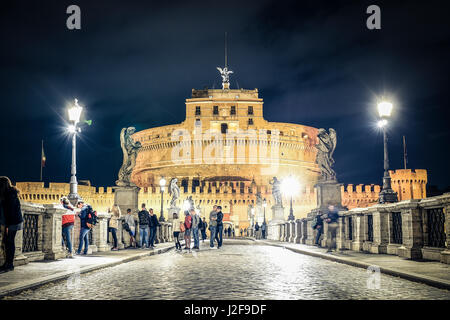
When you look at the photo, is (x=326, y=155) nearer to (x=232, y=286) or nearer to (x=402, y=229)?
(x=402, y=229)

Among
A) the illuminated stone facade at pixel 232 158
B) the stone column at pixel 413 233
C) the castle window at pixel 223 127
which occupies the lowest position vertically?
the stone column at pixel 413 233

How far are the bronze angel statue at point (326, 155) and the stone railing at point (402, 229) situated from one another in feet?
8.43

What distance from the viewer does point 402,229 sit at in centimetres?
1155

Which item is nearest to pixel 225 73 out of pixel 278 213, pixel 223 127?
Result: pixel 223 127

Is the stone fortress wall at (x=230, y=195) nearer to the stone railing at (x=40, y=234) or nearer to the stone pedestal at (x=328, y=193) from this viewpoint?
the stone pedestal at (x=328, y=193)

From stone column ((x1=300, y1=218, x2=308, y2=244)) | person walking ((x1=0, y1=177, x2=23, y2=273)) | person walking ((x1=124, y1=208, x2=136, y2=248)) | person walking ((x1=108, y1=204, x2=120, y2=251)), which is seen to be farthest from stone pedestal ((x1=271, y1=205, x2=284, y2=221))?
person walking ((x1=0, y1=177, x2=23, y2=273))

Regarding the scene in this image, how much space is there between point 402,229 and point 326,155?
7492 mm

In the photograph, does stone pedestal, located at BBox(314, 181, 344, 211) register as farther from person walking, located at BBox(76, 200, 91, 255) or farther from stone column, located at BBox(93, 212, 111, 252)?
person walking, located at BBox(76, 200, 91, 255)

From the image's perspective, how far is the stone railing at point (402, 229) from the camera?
10.2 metres

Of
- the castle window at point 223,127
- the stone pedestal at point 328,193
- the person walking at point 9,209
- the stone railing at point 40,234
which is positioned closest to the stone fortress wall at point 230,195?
the castle window at point 223,127

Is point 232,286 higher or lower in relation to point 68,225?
lower

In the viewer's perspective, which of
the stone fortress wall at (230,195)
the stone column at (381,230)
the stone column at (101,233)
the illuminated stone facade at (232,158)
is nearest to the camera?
the stone column at (381,230)

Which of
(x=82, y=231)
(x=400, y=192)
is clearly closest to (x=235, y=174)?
(x=400, y=192)

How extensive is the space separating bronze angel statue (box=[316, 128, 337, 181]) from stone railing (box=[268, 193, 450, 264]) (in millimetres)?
2569
